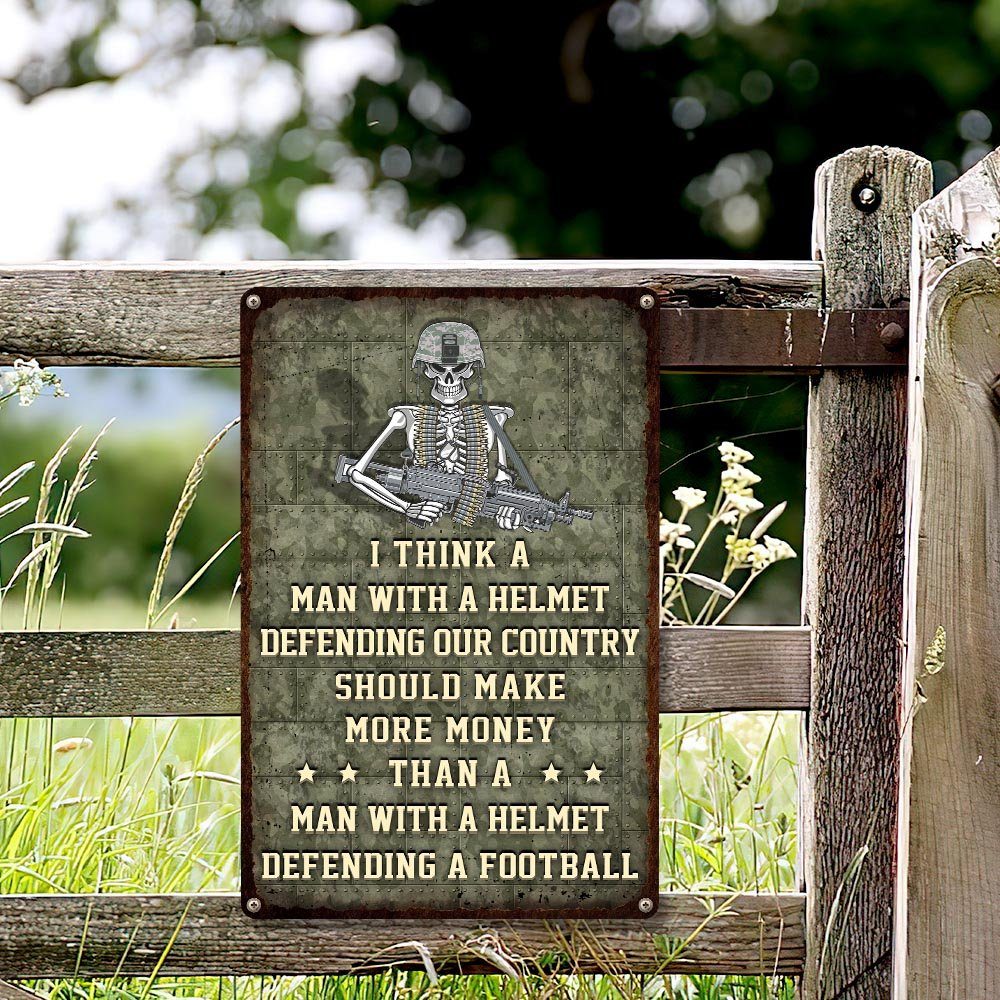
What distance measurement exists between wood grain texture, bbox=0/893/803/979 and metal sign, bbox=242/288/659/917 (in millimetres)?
39

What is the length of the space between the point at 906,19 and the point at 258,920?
19.9 feet

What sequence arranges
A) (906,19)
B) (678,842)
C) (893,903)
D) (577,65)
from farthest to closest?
(577,65)
(906,19)
(678,842)
(893,903)

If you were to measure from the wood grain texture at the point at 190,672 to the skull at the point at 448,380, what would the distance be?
543 millimetres

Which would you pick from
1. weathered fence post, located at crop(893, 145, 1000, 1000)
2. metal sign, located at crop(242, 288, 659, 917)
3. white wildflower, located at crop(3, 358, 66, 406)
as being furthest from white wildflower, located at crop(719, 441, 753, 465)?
white wildflower, located at crop(3, 358, 66, 406)

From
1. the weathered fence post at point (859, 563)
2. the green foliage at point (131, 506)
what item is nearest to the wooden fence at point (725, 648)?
the weathered fence post at point (859, 563)

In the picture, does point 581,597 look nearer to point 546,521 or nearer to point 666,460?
point 546,521

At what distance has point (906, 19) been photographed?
6473 millimetres

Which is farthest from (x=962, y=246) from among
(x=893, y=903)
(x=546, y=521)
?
(x=893, y=903)

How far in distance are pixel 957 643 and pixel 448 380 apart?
935 millimetres

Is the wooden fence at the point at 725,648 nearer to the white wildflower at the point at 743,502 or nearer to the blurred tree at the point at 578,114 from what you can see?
the white wildflower at the point at 743,502

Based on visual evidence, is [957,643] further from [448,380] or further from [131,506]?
[131,506]

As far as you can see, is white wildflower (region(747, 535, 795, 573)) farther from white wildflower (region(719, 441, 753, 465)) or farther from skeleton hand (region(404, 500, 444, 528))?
skeleton hand (region(404, 500, 444, 528))

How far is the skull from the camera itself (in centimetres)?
209

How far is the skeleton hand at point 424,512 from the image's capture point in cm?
208
